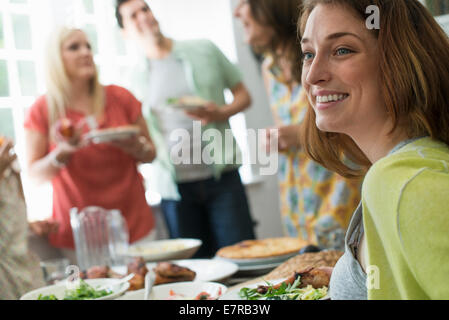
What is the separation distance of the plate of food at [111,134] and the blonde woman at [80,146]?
28mm

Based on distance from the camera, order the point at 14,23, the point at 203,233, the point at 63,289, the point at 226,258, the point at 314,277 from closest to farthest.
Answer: the point at 314,277 → the point at 63,289 → the point at 226,258 → the point at 14,23 → the point at 203,233

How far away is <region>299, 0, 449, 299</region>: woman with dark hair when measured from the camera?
0.44 m

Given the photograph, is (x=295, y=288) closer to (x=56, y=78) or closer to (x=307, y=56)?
(x=307, y=56)

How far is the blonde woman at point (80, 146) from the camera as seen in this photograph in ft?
4.68

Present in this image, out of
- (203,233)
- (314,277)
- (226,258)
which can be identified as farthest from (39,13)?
(314,277)

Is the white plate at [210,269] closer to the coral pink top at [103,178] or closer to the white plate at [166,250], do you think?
the white plate at [166,250]

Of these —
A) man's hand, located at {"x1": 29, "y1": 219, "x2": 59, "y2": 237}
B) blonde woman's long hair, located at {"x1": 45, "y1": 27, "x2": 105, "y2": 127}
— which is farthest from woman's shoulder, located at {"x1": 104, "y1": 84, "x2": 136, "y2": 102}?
man's hand, located at {"x1": 29, "y1": 219, "x2": 59, "y2": 237}

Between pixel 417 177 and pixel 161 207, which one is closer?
pixel 417 177

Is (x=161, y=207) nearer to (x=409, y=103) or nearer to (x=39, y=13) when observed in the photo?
(x=39, y=13)

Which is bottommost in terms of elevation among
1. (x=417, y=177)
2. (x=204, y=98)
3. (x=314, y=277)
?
(x=314, y=277)

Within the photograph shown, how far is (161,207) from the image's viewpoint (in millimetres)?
1729

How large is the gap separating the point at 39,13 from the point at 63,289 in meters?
0.94
